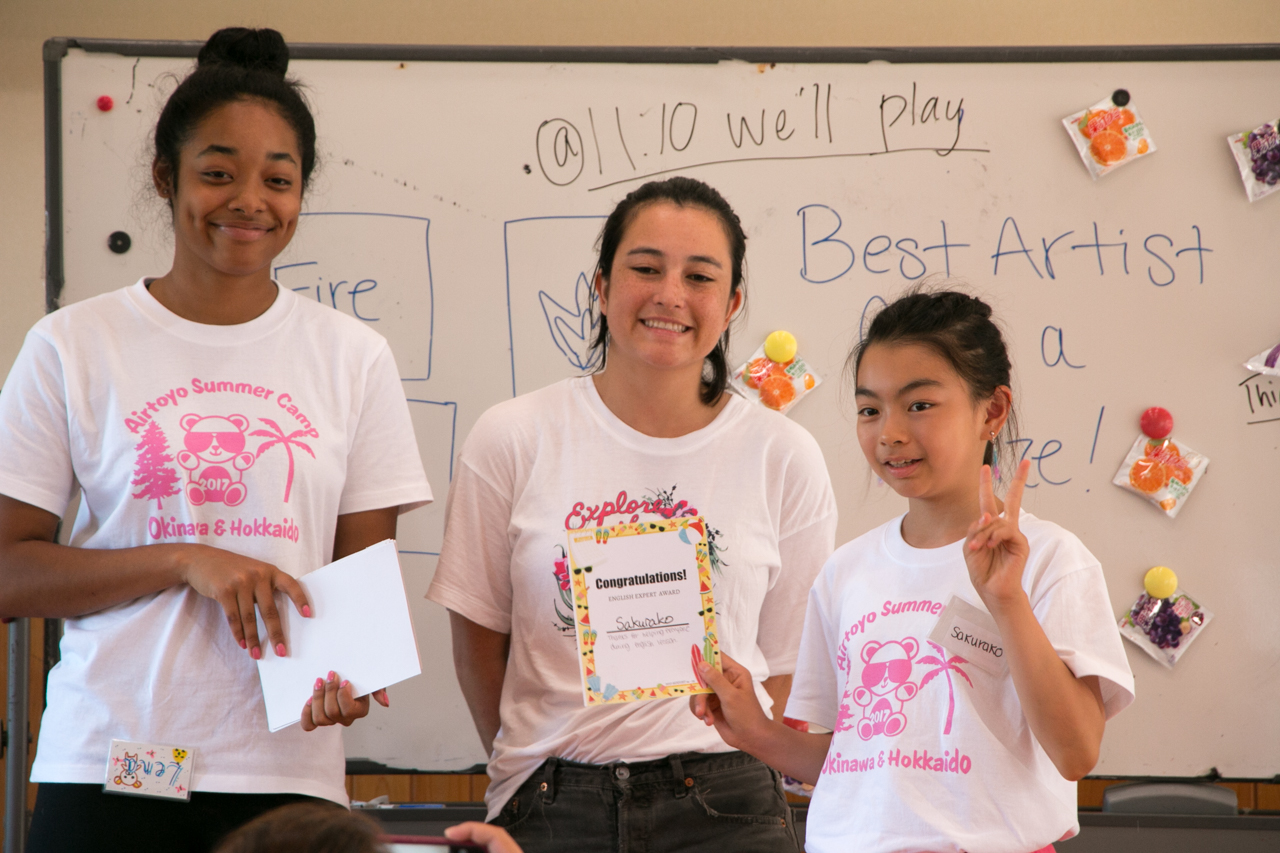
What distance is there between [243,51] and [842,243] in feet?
4.59

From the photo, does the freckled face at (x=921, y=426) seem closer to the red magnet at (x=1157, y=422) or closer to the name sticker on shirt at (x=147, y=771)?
the name sticker on shirt at (x=147, y=771)

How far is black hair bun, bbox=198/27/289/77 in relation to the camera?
160 cm

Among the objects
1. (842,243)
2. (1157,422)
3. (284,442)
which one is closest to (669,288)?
(284,442)

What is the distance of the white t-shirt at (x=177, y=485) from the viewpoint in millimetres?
1385

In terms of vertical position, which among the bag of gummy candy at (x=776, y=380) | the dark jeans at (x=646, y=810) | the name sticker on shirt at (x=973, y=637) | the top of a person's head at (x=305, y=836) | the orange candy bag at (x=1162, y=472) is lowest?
the dark jeans at (x=646, y=810)

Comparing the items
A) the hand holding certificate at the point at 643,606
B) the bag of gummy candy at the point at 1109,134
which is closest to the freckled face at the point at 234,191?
the hand holding certificate at the point at 643,606

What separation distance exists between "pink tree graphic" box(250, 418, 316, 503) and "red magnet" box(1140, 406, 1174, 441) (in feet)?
6.14

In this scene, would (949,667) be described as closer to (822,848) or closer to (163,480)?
(822,848)

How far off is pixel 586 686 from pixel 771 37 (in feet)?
7.08

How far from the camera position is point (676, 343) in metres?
1.64

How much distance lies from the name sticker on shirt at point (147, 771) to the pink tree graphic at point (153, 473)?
0.31 m

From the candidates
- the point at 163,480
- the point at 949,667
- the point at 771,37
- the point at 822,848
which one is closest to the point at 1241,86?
the point at 771,37

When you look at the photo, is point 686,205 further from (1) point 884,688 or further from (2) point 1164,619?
(2) point 1164,619

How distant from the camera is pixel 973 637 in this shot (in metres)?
1.32
